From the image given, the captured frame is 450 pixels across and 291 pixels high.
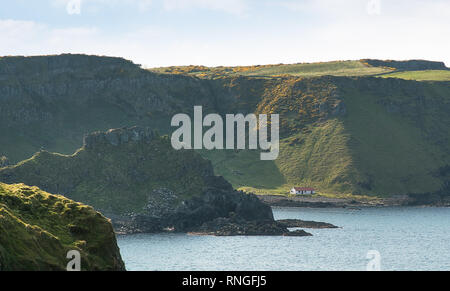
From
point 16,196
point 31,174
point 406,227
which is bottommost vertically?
point 406,227

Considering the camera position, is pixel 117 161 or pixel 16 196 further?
pixel 117 161

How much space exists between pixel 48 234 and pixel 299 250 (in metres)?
83.7

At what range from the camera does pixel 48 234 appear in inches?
2334

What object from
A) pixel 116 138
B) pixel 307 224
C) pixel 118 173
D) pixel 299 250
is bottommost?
pixel 307 224

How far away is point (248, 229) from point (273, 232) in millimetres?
5305

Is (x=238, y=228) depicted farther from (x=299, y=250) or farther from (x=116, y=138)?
(x=116, y=138)

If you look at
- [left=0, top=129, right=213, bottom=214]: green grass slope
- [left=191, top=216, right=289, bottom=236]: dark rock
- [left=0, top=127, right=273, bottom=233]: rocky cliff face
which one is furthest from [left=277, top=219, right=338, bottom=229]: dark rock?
[left=0, top=129, right=213, bottom=214]: green grass slope

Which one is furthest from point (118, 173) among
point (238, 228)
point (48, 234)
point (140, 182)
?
point (48, 234)

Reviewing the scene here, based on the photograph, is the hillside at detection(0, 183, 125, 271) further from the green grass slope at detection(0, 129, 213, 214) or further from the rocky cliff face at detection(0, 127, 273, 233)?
the green grass slope at detection(0, 129, 213, 214)

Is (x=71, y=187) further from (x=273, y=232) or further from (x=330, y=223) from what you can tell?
(x=330, y=223)

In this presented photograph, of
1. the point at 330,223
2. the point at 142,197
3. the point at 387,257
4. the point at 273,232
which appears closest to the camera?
the point at 387,257

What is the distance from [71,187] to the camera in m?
179
